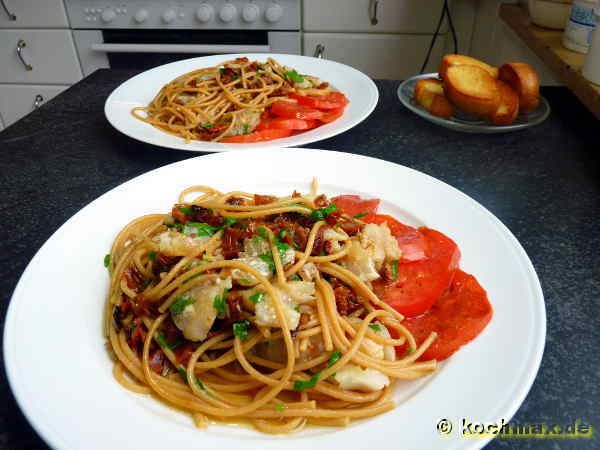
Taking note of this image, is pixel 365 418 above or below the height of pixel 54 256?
below

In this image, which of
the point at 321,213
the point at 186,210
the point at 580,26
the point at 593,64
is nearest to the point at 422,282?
the point at 321,213

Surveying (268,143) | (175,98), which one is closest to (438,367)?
(268,143)

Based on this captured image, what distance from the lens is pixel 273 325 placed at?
115 centimetres

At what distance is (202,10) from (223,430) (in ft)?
11.9

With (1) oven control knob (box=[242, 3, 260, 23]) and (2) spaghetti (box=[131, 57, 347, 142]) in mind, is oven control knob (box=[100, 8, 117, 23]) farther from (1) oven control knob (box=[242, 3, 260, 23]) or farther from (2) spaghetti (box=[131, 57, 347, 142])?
(2) spaghetti (box=[131, 57, 347, 142])

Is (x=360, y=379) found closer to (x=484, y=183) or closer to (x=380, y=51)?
(x=484, y=183)

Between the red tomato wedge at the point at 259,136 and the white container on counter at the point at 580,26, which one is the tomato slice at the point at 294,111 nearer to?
the red tomato wedge at the point at 259,136

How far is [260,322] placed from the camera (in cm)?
114

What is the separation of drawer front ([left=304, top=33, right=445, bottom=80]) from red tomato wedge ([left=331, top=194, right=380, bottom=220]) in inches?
109

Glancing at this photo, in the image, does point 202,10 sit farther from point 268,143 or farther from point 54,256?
point 54,256

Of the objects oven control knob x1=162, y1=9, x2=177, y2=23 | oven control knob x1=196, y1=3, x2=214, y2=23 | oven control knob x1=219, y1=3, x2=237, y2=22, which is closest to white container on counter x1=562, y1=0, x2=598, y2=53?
oven control knob x1=219, y1=3, x2=237, y2=22

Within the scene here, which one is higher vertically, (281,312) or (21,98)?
(281,312)

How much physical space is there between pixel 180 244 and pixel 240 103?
1.28m

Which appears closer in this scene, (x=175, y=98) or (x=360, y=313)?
(x=360, y=313)
